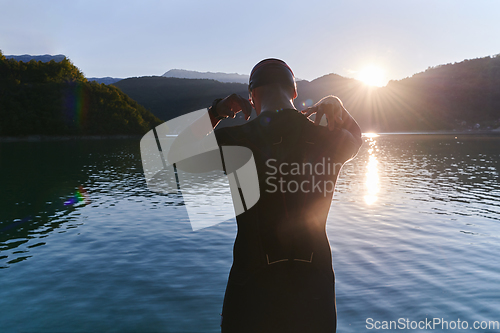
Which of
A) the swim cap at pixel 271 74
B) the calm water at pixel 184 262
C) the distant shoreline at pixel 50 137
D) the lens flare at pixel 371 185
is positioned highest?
the swim cap at pixel 271 74

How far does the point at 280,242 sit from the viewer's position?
2070mm

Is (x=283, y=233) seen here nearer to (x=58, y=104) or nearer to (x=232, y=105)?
(x=232, y=105)

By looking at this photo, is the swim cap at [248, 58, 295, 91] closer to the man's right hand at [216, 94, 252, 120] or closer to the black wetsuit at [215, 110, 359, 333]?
the man's right hand at [216, 94, 252, 120]

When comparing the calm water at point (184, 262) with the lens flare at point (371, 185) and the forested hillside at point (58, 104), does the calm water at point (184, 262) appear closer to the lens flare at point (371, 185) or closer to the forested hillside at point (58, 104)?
the lens flare at point (371, 185)

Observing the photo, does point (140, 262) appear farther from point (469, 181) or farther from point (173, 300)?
point (469, 181)

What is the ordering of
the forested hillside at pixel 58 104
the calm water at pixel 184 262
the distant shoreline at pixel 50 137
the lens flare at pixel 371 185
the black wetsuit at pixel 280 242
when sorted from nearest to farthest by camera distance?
1. the black wetsuit at pixel 280 242
2. the calm water at pixel 184 262
3. the lens flare at pixel 371 185
4. the distant shoreline at pixel 50 137
5. the forested hillside at pixel 58 104

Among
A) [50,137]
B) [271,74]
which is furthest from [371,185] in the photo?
[50,137]

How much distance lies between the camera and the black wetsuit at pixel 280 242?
2.00 metres

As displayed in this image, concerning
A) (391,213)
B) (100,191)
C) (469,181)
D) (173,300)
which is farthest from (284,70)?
(469,181)

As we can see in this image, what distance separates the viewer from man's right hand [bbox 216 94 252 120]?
86.6 inches

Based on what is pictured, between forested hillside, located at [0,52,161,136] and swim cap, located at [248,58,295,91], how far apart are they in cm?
11796

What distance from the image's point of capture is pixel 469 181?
27891 mm

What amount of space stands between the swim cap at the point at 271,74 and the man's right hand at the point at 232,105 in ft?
0.46

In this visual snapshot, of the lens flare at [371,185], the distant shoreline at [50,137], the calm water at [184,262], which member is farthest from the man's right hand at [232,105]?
the distant shoreline at [50,137]
